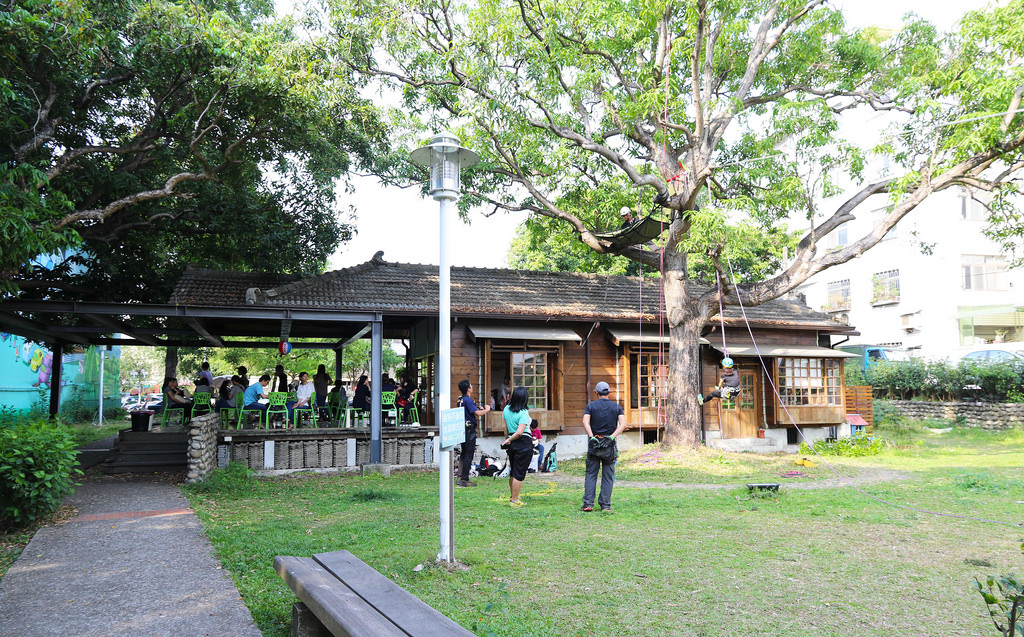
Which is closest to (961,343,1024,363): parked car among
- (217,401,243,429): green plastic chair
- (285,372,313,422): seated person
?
(285,372,313,422): seated person

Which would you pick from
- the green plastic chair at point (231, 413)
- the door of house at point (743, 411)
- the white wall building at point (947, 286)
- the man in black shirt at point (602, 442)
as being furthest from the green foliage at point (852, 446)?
the green plastic chair at point (231, 413)

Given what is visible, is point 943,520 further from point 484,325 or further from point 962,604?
point 484,325

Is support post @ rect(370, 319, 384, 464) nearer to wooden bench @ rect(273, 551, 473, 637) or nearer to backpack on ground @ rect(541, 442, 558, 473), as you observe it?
backpack on ground @ rect(541, 442, 558, 473)

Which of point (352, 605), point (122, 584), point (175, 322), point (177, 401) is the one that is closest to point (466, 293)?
point (175, 322)

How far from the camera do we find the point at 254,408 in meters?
13.5

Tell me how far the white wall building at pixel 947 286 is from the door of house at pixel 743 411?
10.7m

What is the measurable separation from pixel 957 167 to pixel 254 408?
14317 millimetres

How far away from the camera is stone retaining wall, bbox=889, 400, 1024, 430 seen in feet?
65.0

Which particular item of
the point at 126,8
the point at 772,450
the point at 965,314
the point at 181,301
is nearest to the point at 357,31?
the point at 126,8

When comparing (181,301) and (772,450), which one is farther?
(772,450)

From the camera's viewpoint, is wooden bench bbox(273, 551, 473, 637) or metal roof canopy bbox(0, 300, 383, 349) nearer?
wooden bench bbox(273, 551, 473, 637)

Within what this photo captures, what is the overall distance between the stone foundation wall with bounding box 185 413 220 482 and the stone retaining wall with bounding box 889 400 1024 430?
67.3 feet

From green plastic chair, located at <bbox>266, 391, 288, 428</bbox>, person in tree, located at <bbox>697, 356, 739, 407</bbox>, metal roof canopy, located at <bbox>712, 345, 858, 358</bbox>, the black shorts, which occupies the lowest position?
the black shorts

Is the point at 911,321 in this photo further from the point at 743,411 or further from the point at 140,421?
the point at 140,421
